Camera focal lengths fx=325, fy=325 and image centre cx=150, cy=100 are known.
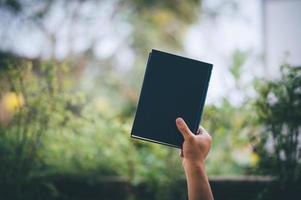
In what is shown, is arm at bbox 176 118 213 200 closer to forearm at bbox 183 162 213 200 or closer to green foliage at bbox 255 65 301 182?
forearm at bbox 183 162 213 200

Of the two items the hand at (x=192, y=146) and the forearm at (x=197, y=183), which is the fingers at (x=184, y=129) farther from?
the forearm at (x=197, y=183)

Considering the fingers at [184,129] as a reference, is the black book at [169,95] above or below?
above

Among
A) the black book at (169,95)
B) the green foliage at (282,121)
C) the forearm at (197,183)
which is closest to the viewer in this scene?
the forearm at (197,183)

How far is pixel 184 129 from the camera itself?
4.82 feet

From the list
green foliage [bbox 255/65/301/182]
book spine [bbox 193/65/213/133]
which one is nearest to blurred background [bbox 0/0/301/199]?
green foliage [bbox 255/65/301/182]

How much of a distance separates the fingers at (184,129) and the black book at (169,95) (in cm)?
10

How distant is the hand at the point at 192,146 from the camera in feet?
4.77

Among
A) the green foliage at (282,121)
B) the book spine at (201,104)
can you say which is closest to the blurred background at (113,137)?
the green foliage at (282,121)

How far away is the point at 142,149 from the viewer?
337 cm

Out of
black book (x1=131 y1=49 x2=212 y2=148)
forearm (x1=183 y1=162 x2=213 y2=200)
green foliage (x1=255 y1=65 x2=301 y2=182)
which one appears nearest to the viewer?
forearm (x1=183 y1=162 x2=213 y2=200)

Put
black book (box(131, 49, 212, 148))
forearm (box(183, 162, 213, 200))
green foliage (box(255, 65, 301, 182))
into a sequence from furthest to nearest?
green foliage (box(255, 65, 301, 182)), black book (box(131, 49, 212, 148)), forearm (box(183, 162, 213, 200))

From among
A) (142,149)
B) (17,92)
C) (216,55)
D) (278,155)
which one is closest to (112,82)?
(216,55)

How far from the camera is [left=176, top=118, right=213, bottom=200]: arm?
4.60 ft

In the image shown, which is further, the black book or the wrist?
the black book
